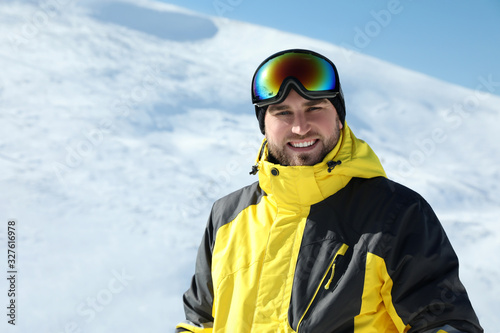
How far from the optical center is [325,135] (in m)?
2.64

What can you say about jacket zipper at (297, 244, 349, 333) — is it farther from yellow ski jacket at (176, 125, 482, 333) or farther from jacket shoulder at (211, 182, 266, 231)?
jacket shoulder at (211, 182, 266, 231)

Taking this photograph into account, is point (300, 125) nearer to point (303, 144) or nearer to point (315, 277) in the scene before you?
point (303, 144)

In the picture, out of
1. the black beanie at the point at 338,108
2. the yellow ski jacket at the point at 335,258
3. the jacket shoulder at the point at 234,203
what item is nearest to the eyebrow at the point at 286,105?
the black beanie at the point at 338,108

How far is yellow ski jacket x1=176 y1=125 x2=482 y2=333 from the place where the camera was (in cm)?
218

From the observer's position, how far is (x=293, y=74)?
109 inches

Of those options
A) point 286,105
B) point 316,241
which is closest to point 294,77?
point 286,105

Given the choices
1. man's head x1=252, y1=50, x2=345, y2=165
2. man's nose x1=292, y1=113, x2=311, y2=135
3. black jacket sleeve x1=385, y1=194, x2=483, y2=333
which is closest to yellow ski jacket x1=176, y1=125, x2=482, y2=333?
black jacket sleeve x1=385, y1=194, x2=483, y2=333

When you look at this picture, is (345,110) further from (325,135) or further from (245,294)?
(245,294)

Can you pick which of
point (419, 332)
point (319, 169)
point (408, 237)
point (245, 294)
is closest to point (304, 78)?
point (319, 169)

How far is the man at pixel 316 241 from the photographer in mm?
2191

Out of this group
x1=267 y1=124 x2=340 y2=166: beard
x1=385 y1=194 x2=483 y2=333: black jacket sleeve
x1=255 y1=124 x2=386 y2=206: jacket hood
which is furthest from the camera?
x1=267 y1=124 x2=340 y2=166: beard

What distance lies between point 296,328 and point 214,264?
0.67 meters

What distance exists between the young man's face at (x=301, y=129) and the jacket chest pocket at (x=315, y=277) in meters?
0.54

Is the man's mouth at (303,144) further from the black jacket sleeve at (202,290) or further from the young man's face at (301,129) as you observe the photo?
the black jacket sleeve at (202,290)
